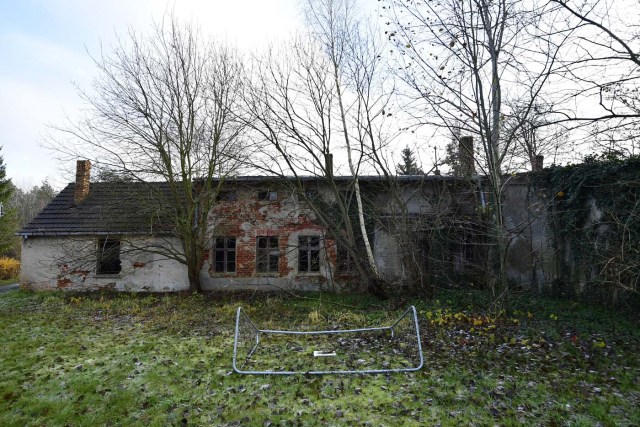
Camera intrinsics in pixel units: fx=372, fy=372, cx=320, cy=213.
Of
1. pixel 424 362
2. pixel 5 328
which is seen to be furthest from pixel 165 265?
pixel 424 362

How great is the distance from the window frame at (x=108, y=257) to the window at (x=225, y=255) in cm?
389

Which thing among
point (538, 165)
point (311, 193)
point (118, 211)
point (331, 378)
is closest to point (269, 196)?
→ point (311, 193)

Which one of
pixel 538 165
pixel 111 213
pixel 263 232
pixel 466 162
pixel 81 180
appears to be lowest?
pixel 263 232

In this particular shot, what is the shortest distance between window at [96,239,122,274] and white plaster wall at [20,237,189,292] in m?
0.27

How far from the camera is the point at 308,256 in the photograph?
1537 cm

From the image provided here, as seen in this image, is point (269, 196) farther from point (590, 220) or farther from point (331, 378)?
point (590, 220)

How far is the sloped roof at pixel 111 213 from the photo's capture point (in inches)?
565

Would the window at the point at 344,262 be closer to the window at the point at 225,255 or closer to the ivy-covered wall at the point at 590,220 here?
the window at the point at 225,255

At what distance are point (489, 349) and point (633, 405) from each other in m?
2.42

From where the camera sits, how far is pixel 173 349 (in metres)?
7.54

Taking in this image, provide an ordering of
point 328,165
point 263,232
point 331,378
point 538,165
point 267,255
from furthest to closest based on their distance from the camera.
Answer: point 263,232 < point 267,255 < point 538,165 < point 328,165 < point 331,378

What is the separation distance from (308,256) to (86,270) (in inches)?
366

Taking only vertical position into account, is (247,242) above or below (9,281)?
above

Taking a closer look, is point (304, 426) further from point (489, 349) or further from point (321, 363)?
point (489, 349)
